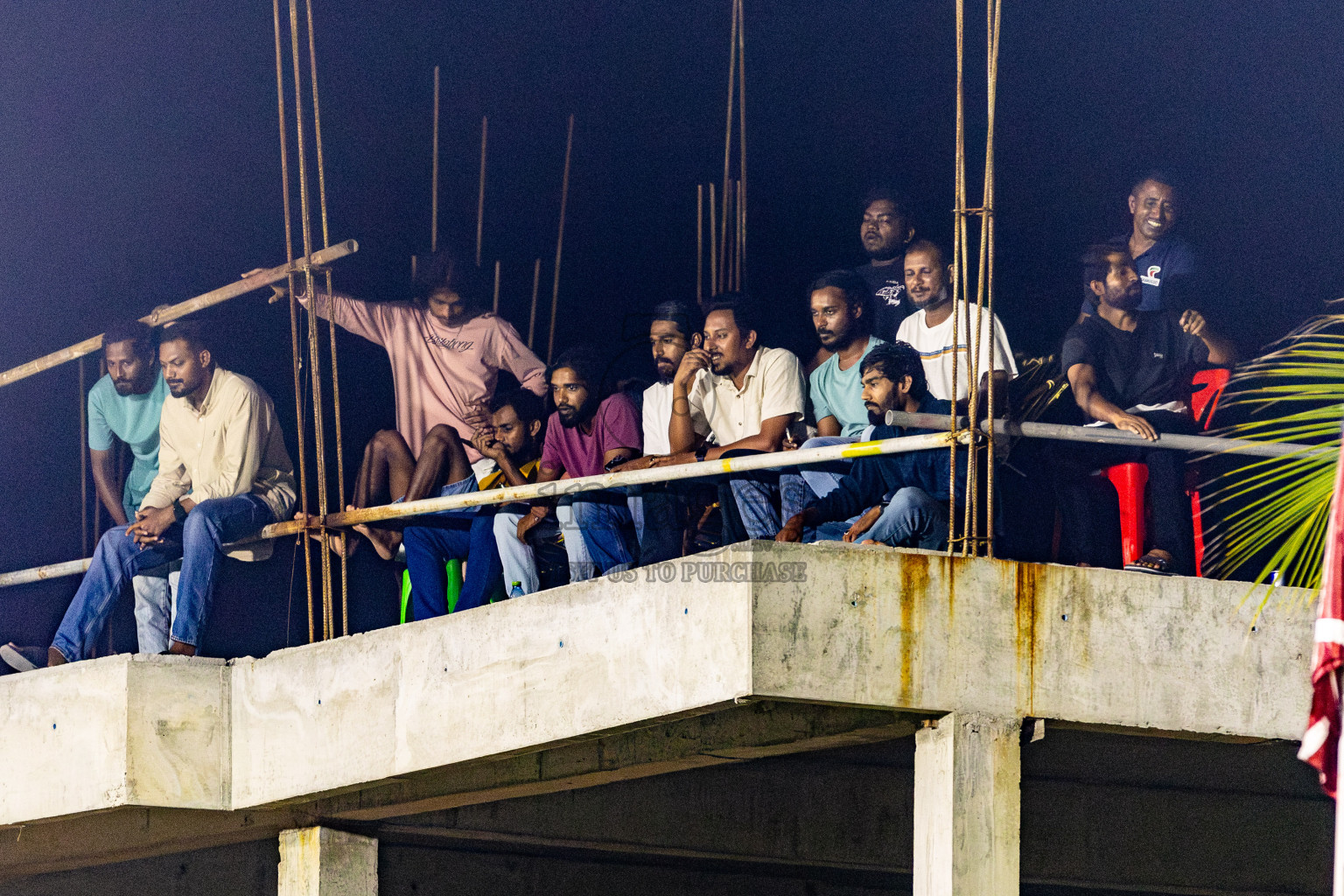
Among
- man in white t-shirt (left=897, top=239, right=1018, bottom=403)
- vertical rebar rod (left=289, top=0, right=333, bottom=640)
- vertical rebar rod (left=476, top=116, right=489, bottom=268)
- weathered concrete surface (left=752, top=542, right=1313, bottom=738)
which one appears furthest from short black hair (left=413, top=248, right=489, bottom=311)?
weathered concrete surface (left=752, top=542, right=1313, bottom=738)

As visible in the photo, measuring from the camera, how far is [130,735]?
10.1 meters

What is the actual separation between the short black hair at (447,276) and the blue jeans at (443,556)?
1.46 meters

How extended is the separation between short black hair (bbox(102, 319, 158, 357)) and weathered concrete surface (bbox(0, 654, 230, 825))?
107 inches

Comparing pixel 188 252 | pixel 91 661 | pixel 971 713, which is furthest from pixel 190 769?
pixel 188 252

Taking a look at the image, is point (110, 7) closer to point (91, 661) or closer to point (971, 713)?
point (91, 661)

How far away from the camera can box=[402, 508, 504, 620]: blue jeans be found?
1080 centimetres

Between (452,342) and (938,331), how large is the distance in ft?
11.1

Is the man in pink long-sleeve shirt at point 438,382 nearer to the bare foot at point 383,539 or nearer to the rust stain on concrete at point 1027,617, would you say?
the bare foot at point 383,539

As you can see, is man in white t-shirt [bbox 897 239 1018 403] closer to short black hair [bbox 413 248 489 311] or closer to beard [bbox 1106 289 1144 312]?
beard [bbox 1106 289 1144 312]

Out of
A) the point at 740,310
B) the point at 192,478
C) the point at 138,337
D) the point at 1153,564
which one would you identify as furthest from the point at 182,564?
the point at 1153,564

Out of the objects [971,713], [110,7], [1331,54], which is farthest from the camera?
[110,7]

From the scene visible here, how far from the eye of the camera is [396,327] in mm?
12102

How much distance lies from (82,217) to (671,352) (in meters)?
7.32

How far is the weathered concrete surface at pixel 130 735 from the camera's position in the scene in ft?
33.2
